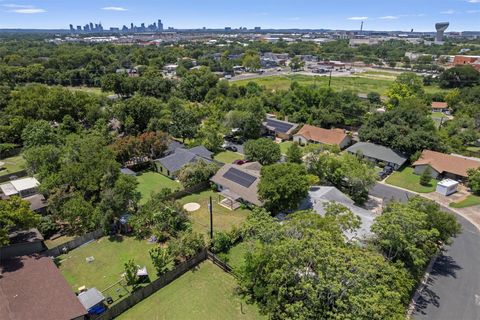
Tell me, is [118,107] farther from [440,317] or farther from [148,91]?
[440,317]

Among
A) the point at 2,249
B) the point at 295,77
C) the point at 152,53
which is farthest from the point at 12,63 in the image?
the point at 2,249

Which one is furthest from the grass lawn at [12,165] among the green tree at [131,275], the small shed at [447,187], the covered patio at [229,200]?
the small shed at [447,187]

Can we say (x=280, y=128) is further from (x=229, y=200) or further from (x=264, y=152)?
(x=229, y=200)

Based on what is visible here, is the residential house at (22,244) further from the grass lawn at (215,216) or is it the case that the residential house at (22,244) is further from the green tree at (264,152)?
the green tree at (264,152)

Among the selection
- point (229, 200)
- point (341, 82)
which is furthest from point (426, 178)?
point (341, 82)

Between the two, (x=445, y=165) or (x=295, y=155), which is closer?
(x=295, y=155)

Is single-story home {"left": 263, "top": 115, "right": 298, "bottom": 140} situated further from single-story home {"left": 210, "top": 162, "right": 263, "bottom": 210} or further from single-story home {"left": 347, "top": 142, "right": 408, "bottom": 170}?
single-story home {"left": 210, "top": 162, "right": 263, "bottom": 210}

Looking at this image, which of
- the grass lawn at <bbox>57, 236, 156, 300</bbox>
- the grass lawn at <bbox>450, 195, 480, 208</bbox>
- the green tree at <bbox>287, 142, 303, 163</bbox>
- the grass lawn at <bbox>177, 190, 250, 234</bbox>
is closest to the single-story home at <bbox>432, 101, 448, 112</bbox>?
the grass lawn at <bbox>450, 195, 480, 208</bbox>
